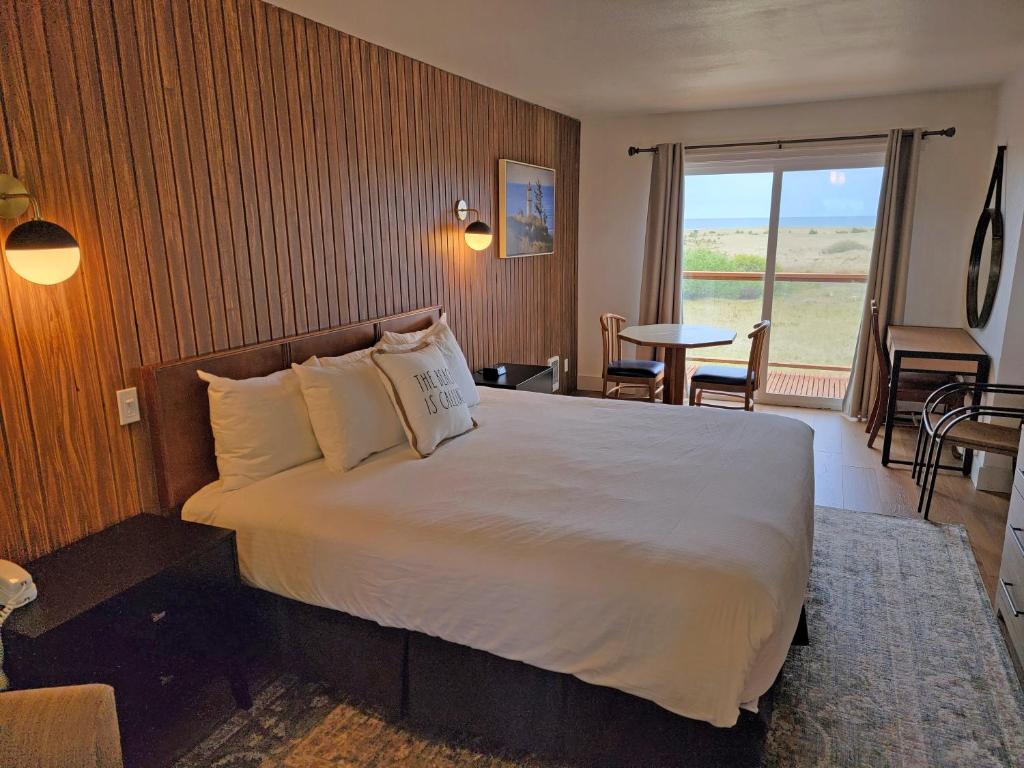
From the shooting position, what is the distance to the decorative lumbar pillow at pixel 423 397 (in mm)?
2756

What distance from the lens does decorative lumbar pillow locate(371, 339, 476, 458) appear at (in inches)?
108

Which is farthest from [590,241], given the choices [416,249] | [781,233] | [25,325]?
[25,325]

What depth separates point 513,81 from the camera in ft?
14.1

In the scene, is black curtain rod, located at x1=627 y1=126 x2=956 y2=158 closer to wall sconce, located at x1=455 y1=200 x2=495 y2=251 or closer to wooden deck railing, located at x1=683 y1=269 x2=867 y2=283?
wooden deck railing, located at x1=683 y1=269 x2=867 y2=283

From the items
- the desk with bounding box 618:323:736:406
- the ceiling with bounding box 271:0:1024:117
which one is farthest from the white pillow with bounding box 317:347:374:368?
the desk with bounding box 618:323:736:406

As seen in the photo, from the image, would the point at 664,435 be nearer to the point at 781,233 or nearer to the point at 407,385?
the point at 407,385

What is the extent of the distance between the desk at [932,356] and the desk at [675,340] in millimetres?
1082

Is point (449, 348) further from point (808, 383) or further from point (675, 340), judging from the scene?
point (808, 383)

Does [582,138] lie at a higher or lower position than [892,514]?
higher

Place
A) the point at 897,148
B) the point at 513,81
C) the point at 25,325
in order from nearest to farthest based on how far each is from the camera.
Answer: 1. the point at 25,325
2. the point at 513,81
3. the point at 897,148

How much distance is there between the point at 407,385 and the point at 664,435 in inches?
43.8

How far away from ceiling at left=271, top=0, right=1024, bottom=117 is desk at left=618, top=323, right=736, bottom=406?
171 cm

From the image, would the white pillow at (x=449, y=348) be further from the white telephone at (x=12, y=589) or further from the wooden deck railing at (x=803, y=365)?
the wooden deck railing at (x=803, y=365)

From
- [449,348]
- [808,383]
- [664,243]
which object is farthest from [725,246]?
[449,348]
